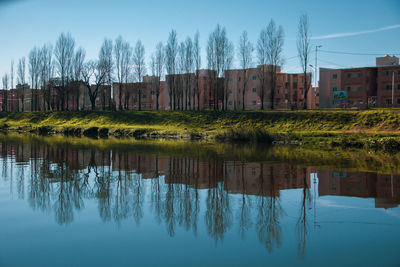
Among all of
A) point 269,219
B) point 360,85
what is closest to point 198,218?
point 269,219

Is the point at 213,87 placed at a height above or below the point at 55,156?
above

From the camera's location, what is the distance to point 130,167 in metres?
15.1

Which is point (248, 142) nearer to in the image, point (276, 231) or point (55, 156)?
point (55, 156)

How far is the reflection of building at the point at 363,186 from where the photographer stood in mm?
9984

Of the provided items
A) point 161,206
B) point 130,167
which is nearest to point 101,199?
point 161,206

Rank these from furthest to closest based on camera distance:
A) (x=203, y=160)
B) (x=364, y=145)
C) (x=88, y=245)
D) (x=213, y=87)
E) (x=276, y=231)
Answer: (x=213, y=87)
(x=364, y=145)
(x=203, y=160)
(x=276, y=231)
(x=88, y=245)

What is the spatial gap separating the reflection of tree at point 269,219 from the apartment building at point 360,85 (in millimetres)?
53807

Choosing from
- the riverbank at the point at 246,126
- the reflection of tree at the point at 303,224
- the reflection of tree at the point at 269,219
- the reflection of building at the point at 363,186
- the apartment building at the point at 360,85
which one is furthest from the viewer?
the apartment building at the point at 360,85

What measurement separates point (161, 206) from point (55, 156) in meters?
11.8

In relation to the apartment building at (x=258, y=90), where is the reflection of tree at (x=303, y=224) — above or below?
below

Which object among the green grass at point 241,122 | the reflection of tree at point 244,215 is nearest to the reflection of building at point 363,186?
the reflection of tree at point 244,215

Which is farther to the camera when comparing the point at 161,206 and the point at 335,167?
the point at 335,167

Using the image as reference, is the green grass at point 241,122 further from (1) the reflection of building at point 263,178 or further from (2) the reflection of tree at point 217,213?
(2) the reflection of tree at point 217,213

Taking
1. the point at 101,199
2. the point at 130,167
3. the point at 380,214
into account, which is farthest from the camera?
the point at 130,167
